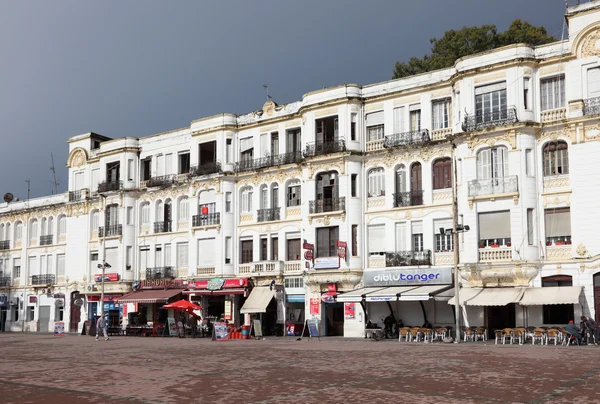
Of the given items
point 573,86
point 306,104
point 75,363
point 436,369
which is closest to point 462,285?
point 573,86

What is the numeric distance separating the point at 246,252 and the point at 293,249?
4.24m

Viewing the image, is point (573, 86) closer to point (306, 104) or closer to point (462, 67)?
point (462, 67)

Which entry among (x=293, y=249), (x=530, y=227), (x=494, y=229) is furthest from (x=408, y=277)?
(x=293, y=249)

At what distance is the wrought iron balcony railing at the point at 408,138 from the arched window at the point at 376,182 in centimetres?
189

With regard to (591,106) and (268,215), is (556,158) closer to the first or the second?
(591,106)

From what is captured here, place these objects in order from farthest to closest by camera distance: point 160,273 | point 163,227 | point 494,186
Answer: point 163,227, point 160,273, point 494,186

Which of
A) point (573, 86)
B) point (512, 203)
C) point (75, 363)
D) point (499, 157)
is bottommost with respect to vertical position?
point (75, 363)

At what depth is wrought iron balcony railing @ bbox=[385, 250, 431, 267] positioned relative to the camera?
40.3 m

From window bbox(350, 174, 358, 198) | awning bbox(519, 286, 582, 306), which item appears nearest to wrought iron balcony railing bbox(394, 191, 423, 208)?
window bbox(350, 174, 358, 198)

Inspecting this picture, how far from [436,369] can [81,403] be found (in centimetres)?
1048

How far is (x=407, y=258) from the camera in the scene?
41031 millimetres

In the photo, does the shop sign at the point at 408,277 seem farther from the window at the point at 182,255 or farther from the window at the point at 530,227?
the window at the point at 182,255

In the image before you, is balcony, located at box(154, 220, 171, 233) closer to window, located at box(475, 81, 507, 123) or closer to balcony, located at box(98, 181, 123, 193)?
balcony, located at box(98, 181, 123, 193)

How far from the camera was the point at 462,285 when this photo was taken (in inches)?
1511
